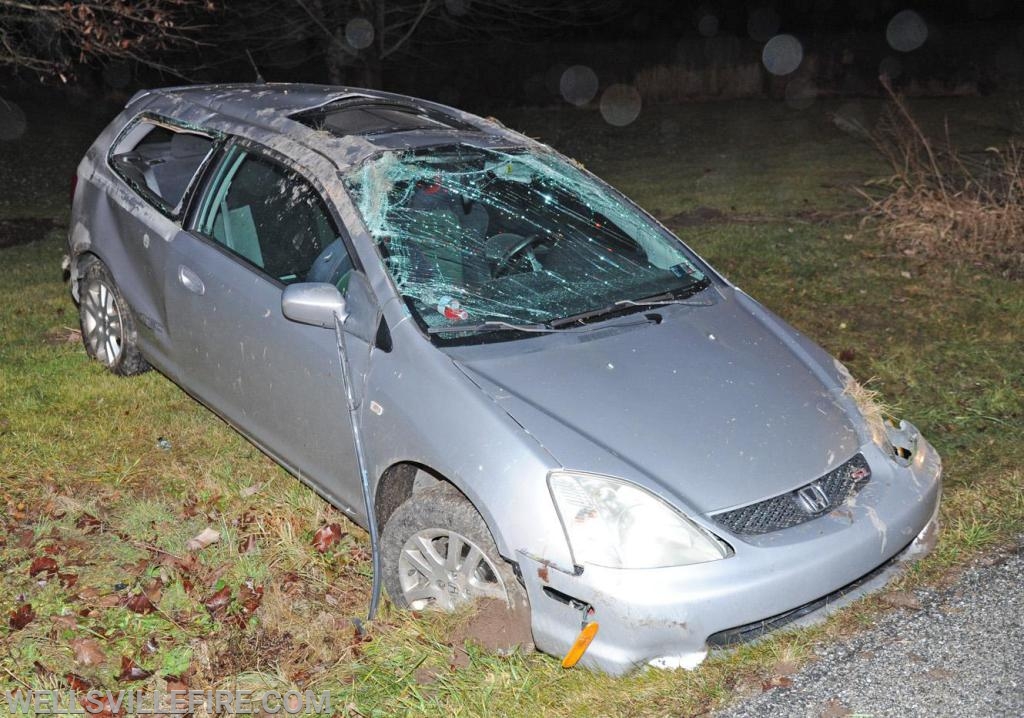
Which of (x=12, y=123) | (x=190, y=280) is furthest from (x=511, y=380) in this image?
(x=12, y=123)

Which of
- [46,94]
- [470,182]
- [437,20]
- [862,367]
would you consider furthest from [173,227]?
[46,94]

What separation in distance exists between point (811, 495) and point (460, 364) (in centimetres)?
126

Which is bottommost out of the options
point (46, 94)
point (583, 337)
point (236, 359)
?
point (46, 94)

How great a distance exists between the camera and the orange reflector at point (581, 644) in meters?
3.19

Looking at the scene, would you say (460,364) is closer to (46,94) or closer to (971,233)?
(971,233)

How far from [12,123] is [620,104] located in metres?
11.6

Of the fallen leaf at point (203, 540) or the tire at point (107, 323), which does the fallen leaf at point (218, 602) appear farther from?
Result: the tire at point (107, 323)

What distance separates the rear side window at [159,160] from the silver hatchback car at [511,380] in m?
0.10

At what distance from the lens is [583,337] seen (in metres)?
3.95

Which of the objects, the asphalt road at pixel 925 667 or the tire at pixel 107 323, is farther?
the tire at pixel 107 323

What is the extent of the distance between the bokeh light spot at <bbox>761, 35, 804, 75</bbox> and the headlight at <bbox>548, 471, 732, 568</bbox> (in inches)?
827

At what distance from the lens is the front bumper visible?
10.3ft

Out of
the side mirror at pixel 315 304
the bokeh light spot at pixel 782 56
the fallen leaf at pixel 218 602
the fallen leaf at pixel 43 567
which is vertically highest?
the side mirror at pixel 315 304

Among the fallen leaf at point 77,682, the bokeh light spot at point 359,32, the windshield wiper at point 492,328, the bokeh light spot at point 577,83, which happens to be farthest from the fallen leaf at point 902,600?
the bokeh light spot at point 577,83
